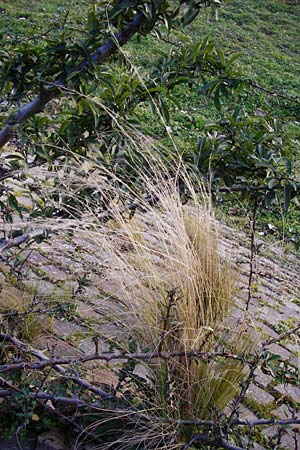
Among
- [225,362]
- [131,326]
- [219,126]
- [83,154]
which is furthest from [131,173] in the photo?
[225,362]

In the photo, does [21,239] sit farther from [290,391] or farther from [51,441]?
[290,391]

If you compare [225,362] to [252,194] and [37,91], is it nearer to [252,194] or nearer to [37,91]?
[252,194]

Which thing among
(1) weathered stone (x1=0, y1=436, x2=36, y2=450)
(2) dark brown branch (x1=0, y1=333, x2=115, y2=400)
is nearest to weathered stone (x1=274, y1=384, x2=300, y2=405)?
(2) dark brown branch (x1=0, y1=333, x2=115, y2=400)

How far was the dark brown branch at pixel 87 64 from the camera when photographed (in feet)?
8.54

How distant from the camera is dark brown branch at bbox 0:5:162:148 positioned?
2604 mm

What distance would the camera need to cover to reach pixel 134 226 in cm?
327

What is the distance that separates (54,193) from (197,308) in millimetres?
812

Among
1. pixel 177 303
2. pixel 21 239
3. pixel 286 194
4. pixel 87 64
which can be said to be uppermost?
pixel 87 64

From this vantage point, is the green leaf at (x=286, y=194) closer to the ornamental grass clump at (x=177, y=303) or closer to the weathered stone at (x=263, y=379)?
the ornamental grass clump at (x=177, y=303)

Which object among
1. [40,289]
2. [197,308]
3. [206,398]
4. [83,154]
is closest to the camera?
[206,398]

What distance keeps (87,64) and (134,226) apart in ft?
2.97

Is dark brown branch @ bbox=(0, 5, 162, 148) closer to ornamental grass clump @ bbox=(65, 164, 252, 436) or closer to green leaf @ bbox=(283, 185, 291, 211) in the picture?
ornamental grass clump @ bbox=(65, 164, 252, 436)

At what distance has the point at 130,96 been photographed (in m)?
2.71

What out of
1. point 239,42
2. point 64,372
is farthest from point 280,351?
point 239,42
